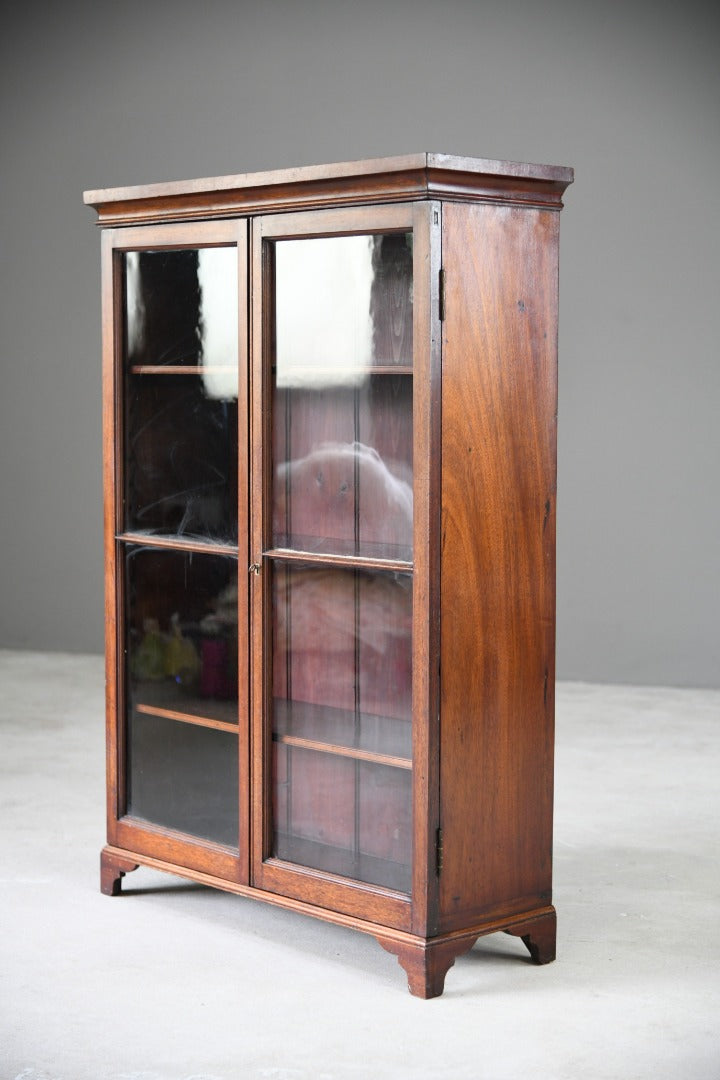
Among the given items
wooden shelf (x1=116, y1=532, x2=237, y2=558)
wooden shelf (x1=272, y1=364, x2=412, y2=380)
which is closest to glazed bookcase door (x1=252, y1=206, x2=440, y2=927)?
wooden shelf (x1=272, y1=364, x2=412, y2=380)

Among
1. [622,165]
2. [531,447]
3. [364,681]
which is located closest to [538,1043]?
[364,681]

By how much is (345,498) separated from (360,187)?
703 millimetres

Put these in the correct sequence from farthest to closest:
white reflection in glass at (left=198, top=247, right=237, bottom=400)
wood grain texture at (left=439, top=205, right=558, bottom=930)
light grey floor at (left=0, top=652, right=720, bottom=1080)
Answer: white reflection in glass at (left=198, top=247, right=237, bottom=400)
wood grain texture at (left=439, top=205, right=558, bottom=930)
light grey floor at (left=0, top=652, right=720, bottom=1080)

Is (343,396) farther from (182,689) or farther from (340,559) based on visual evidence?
(182,689)

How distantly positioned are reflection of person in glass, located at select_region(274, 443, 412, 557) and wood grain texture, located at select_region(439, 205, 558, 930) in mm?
166

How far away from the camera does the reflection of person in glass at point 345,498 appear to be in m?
3.27

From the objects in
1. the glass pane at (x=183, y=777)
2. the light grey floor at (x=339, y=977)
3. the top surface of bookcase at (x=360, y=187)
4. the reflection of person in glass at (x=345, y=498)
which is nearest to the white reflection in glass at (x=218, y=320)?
the top surface of bookcase at (x=360, y=187)

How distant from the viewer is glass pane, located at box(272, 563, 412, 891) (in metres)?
3.29

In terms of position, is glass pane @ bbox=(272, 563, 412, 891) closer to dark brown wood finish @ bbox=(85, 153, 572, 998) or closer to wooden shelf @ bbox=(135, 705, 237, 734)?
dark brown wood finish @ bbox=(85, 153, 572, 998)

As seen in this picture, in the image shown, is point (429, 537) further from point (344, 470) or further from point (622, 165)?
point (622, 165)

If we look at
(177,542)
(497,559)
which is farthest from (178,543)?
(497,559)

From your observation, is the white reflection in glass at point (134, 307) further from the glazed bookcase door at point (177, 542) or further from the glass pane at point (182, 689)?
the glass pane at point (182, 689)

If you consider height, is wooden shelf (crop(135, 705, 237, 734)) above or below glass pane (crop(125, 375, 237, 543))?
below

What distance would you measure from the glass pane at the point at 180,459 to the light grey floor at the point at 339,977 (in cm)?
98
